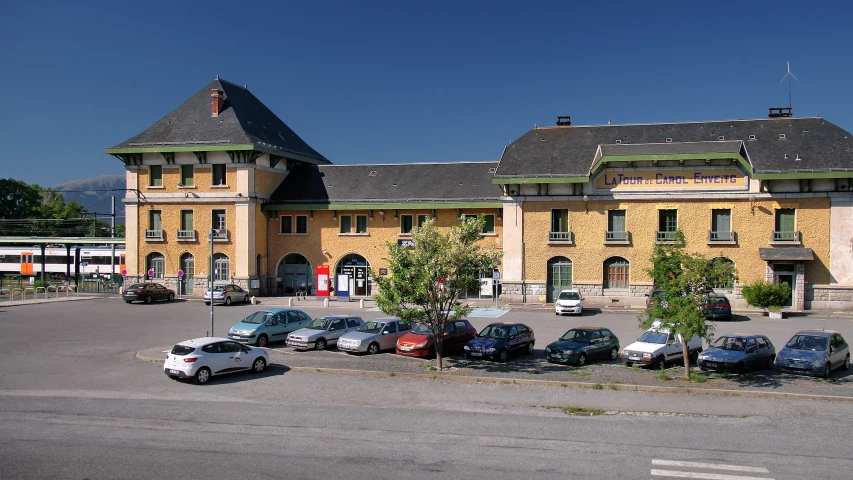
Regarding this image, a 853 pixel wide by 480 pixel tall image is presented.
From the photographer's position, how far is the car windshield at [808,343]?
20078mm

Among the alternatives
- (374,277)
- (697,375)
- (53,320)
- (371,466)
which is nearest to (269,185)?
(53,320)

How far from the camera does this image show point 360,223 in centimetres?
4559

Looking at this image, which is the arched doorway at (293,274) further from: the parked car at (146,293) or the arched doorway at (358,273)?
the parked car at (146,293)

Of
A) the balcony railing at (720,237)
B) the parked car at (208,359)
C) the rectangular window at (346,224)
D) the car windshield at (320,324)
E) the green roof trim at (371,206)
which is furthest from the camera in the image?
the rectangular window at (346,224)

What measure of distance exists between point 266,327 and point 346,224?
20749 millimetres

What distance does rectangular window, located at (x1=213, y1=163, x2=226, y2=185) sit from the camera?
45.1m

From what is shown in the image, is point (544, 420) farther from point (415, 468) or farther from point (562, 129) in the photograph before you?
point (562, 129)

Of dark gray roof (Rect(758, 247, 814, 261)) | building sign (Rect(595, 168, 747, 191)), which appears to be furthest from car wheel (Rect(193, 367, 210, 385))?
dark gray roof (Rect(758, 247, 814, 261))

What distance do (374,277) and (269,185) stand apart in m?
27.9

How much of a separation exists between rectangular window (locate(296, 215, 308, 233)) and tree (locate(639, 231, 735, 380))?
31140mm

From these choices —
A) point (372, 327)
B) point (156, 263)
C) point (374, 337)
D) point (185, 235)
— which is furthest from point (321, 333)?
point (156, 263)

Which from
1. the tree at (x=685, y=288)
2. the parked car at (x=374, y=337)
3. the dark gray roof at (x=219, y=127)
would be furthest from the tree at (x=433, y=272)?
the dark gray roof at (x=219, y=127)

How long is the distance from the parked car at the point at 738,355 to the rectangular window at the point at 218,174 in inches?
1366

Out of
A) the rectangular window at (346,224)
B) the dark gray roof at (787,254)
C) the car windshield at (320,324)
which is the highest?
the rectangular window at (346,224)
